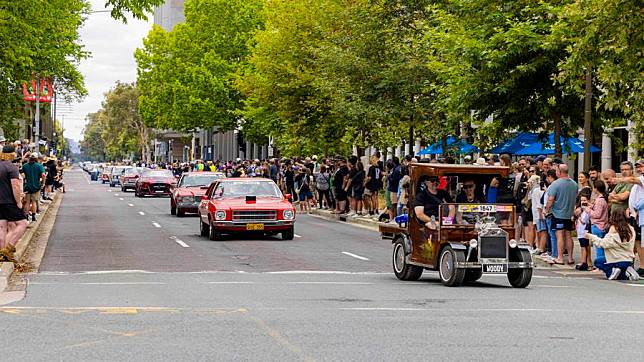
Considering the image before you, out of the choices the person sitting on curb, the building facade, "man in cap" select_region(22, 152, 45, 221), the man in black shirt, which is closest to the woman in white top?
the person sitting on curb

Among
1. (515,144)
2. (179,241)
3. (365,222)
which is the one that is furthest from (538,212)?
(365,222)

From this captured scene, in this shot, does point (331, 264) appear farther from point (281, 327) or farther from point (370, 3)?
point (370, 3)

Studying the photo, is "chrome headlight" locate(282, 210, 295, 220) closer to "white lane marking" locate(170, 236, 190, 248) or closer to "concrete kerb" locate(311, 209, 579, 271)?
"white lane marking" locate(170, 236, 190, 248)

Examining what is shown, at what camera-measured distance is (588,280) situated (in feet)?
Result: 61.1

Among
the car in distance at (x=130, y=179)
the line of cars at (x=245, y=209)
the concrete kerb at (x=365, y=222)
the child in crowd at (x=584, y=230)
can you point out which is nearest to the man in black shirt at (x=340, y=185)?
the concrete kerb at (x=365, y=222)

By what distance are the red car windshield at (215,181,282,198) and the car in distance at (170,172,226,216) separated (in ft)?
30.6

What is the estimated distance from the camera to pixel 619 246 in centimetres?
1859

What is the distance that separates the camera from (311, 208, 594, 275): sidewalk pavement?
20891mm

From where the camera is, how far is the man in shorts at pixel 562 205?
20.8 metres

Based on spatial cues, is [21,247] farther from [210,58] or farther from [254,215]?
[210,58]

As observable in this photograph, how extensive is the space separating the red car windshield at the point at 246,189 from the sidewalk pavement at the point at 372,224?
225 inches

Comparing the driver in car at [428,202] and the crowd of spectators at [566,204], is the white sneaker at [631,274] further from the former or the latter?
the driver in car at [428,202]

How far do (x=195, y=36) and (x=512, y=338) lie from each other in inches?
2632

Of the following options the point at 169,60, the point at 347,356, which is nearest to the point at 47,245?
the point at 347,356
